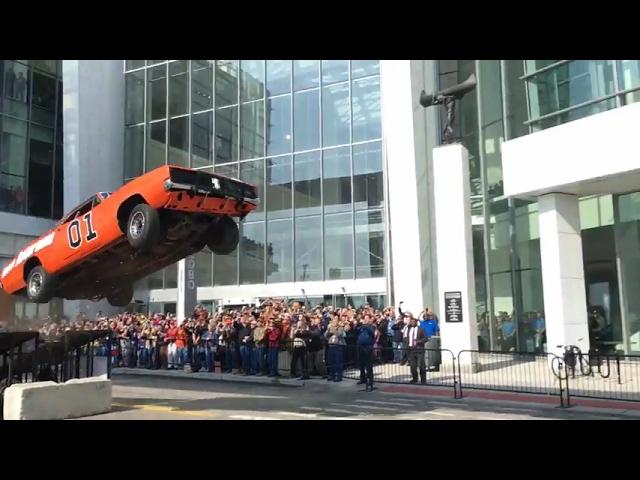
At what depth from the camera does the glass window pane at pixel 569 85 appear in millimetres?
16844

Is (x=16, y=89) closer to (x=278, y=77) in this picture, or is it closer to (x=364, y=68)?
(x=278, y=77)

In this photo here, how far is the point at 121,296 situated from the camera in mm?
13133

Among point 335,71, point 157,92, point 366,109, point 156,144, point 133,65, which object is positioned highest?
point 133,65

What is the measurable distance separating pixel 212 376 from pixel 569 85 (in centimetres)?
1331

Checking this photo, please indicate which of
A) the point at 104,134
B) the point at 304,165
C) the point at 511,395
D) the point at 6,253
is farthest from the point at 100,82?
the point at 511,395

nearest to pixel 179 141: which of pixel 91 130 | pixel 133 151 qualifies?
pixel 133 151

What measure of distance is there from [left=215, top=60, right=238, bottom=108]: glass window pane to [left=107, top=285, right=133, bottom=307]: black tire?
19411 millimetres

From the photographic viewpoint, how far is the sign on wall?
661 inches

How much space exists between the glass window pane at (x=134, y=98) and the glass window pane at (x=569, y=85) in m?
22.8

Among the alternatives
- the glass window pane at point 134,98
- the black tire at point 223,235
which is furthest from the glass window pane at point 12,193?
the black tire at point 223,235

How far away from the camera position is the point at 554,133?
1633cm

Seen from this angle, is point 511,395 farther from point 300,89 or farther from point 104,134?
point 104,134

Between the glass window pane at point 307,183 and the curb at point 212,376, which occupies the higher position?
the glass window pane at point 307,183

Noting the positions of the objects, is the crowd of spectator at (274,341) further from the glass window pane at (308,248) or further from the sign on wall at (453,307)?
the glass window pane at (308,248)
